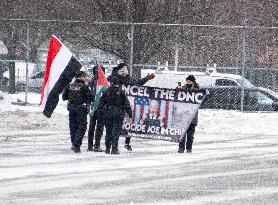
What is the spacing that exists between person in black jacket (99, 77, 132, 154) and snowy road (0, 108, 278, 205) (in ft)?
1.26

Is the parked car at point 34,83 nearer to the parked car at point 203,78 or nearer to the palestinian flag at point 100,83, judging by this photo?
the parked car at point 203,78

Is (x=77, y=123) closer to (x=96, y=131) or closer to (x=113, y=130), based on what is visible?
(x=96, y=131)

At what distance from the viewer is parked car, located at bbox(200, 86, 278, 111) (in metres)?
29.7

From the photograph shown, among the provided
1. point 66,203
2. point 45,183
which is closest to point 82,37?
point 45,183

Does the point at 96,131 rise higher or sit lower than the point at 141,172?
higher

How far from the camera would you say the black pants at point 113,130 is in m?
19.4

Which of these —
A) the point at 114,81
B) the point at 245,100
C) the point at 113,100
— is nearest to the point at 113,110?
the point at 113,100

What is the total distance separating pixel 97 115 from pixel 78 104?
0.59 m

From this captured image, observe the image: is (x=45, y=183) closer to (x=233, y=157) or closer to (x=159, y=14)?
(x=233, y=157)

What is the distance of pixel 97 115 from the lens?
2020 centimetres

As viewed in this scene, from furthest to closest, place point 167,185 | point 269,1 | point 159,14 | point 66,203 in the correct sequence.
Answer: point 269,1
point 159,14
point 167,185
point 66,203

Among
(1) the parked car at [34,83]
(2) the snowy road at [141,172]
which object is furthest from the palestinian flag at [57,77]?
(1) the parked car at [34,83]

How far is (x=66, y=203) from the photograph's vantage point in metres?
12.5

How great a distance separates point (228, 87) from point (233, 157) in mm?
11192
